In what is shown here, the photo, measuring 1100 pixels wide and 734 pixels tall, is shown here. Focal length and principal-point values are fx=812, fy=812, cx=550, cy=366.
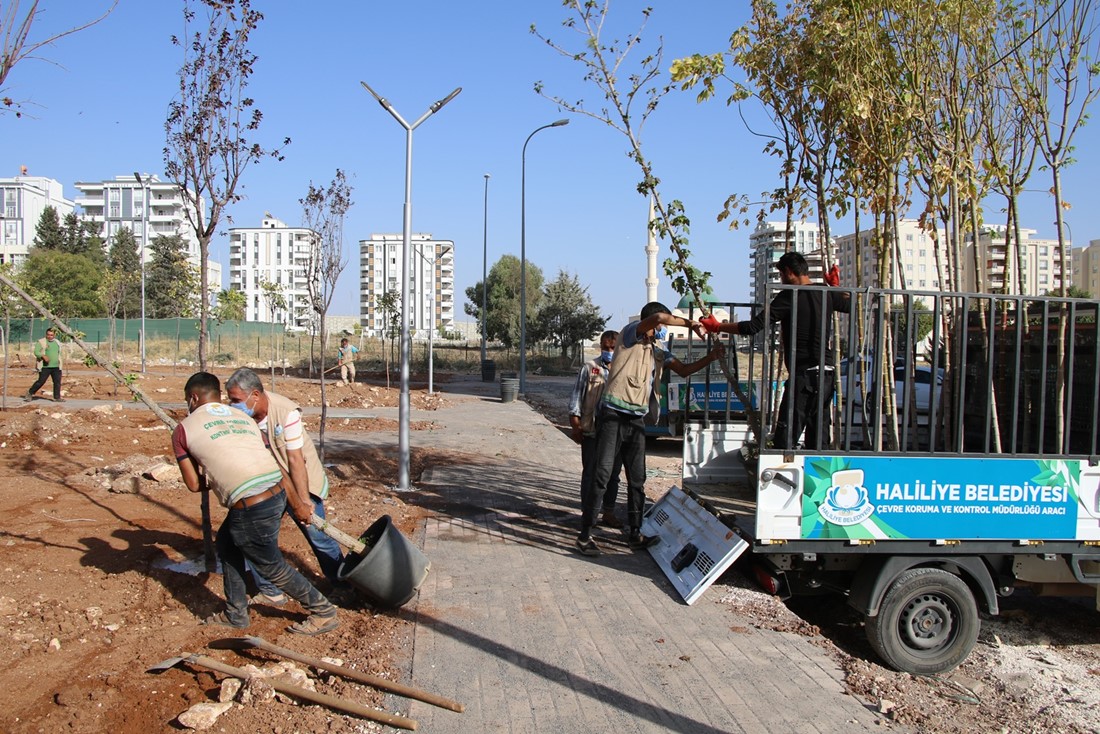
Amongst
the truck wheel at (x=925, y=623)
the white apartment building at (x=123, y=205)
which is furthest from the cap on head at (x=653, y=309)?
the white apartment building at (x=123, y=205)

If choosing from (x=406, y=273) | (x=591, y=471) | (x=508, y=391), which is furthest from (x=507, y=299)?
(x=591, y=471)

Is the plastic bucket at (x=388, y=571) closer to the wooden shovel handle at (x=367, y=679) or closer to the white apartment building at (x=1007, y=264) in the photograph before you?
the wooden shovel handle at (x=367, y=679)

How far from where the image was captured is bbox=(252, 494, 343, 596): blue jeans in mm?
5398

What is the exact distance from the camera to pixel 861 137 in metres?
6.65

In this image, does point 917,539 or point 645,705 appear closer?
point 645,705

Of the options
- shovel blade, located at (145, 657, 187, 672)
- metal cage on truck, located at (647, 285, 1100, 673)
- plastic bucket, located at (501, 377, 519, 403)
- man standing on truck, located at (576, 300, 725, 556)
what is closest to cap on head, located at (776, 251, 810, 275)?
metal cage on truck, located at (647, 285, 1100, 673)

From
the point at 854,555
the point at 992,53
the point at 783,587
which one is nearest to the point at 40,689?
the point at 783,587

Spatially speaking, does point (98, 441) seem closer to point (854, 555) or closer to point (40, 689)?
point (40, 689)

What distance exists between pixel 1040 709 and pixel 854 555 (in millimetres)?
1260

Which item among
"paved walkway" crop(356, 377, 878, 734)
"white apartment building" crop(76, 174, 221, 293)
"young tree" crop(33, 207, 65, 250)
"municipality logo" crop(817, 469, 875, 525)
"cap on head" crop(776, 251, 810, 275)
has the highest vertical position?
"white apartment building" crop(76, 174, 221, 293)

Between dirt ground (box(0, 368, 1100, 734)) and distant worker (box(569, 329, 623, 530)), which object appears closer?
dirt ground (box(0, 368, 1100, 734))

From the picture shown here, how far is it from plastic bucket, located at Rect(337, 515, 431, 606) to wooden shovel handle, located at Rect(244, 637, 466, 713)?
0.70 meters

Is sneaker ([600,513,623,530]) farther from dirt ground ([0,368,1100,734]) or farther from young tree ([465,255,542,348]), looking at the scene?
young tree ([465,255,542,348])

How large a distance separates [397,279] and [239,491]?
86.9 m
